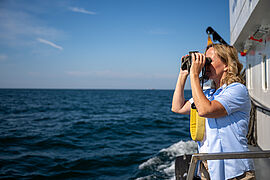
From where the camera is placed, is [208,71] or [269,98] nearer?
[208,71]

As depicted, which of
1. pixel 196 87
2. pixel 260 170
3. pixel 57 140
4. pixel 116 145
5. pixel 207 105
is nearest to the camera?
pixel 207 105

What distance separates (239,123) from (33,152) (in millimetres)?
8918

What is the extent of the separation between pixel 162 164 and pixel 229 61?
5752mm

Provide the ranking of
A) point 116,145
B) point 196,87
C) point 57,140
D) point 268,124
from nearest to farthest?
point 196,87, point 268,124, point 116,145, point 57,140

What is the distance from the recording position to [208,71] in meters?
1.82

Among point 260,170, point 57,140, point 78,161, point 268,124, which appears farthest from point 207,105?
point 57,140

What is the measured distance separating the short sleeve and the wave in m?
4.62

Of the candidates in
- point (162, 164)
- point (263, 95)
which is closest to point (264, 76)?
point (263, 95)

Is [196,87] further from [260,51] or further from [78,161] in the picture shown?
[78,161]

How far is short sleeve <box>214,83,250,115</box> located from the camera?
1534 millimetres

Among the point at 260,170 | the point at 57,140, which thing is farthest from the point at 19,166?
the point at 260,170

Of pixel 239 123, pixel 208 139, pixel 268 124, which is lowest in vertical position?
pixel 268 124

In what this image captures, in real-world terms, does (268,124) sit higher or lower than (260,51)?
lower

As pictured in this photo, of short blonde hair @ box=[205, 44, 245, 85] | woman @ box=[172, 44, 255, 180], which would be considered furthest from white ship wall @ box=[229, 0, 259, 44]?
woman @ box=[172, 44, 255, 180]
